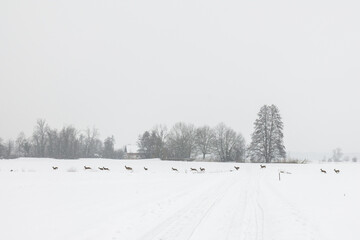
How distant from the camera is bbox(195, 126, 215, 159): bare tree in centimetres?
9712

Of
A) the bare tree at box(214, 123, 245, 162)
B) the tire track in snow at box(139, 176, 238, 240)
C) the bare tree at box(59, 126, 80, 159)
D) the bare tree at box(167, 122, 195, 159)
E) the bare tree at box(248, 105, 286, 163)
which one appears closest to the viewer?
the tire track in snow at box(139, 176, 238, 240)

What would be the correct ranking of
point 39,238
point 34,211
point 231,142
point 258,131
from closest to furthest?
point 39,238
point 34,211
point 258,131
point 231,142

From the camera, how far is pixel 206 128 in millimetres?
102188

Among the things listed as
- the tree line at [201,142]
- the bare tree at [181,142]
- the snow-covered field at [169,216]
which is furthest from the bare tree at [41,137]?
the snow-covered field at [169,216]

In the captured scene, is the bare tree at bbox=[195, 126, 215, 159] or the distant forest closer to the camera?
the distant forest

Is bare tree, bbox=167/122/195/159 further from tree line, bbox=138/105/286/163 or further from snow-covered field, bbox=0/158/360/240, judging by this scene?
snow-covered field, bbox=0/158/360/240

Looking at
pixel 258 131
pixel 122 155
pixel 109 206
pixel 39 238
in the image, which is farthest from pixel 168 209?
pixel 122 155

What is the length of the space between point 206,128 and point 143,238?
3732 inches

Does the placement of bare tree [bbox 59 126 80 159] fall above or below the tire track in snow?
above

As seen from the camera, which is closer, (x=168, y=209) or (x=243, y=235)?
(x=243, y=235)

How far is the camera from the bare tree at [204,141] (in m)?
97.1

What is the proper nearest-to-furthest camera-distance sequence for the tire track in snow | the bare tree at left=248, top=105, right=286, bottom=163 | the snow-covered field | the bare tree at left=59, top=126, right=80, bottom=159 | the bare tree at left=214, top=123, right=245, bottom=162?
→ 1. the tire track in snow
2. the snow-covered field
3. the bare tree at left=248, top=105, right=286, bottom=163
4. the bare tree at left=214, top=123, right=245, bottom=162
5. the bare tree at left=59, top=126, right=80, bottom=159

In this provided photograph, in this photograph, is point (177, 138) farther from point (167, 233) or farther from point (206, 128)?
point (167, 233)

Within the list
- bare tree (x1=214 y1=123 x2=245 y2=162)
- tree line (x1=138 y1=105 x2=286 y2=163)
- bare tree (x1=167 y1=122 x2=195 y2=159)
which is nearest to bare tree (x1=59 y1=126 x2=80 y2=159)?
tree line (x1=138 y1=105 x2=286 y2=163)
